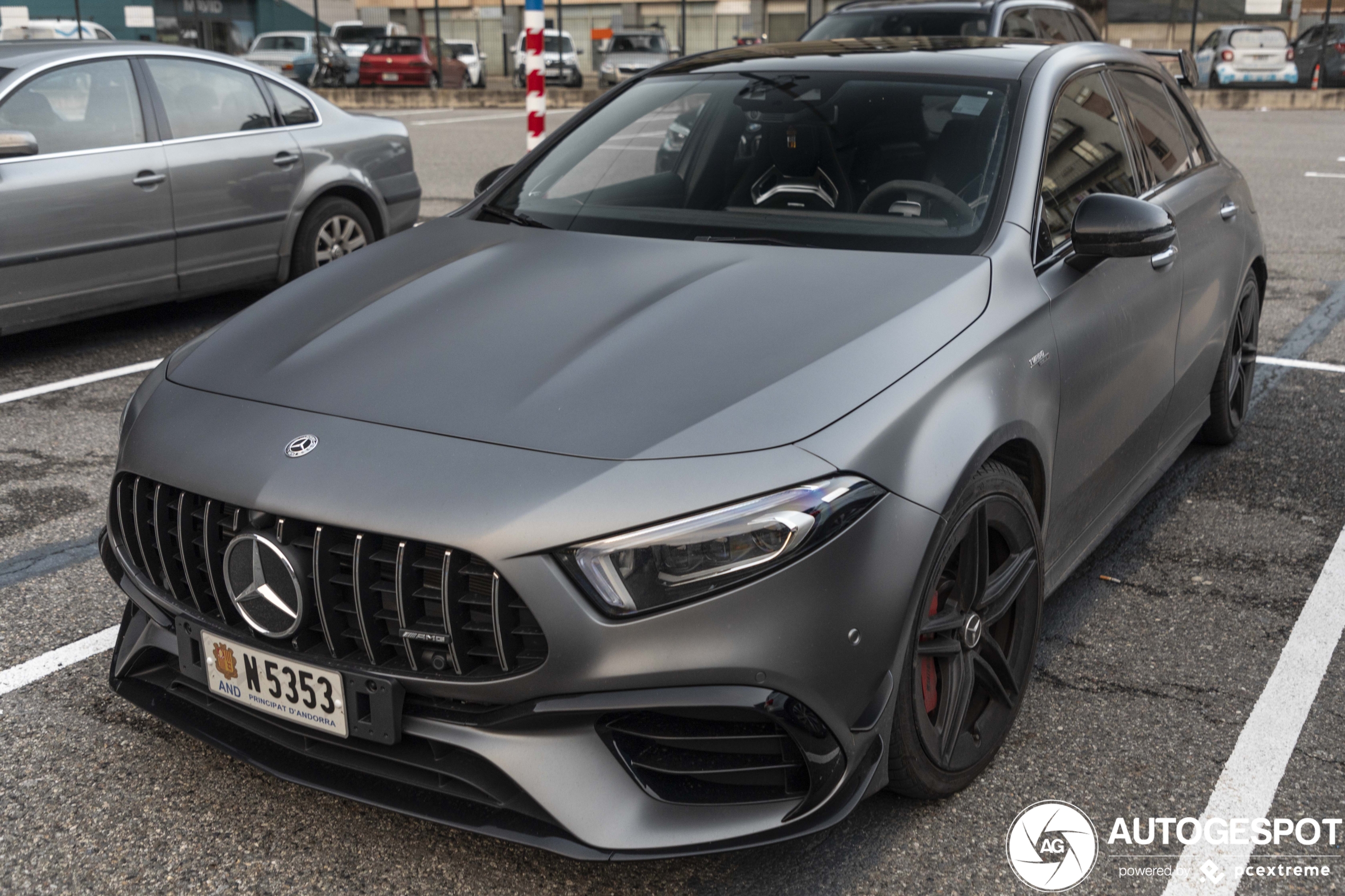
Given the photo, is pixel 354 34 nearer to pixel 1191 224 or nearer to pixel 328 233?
pixel 328 233

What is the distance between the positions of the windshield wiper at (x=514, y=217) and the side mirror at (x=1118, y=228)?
1383mm

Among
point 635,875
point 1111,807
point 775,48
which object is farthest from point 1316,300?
point 635,875

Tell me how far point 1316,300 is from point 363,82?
2540 cm

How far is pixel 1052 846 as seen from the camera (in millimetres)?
2521

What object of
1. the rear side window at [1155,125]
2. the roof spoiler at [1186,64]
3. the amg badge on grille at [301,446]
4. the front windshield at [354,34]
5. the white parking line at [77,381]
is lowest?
the white parking line at [77,381]

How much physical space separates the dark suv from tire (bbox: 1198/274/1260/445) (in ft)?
16.0

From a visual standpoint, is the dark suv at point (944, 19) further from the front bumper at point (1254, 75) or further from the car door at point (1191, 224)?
the front bumper at point (1254, 75)

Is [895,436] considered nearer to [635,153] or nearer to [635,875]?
[635,875]

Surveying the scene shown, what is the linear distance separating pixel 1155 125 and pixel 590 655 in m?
2.96

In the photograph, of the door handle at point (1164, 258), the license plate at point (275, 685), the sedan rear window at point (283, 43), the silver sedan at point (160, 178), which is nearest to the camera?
the license plate at point (275, 685)

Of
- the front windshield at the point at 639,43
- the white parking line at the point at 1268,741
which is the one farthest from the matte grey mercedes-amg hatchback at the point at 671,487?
the front windshield at the point at 639,43

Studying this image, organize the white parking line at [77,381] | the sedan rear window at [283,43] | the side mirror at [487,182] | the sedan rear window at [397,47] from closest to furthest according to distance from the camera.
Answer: the side mirror at [487,182] < the white parking line at [77,381] < the sedan rear window at [397,47] < the sedan rear window at [283,43]

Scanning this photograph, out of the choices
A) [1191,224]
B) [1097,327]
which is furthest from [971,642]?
[1191,224]

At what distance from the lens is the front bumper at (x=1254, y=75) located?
24.5 meters
